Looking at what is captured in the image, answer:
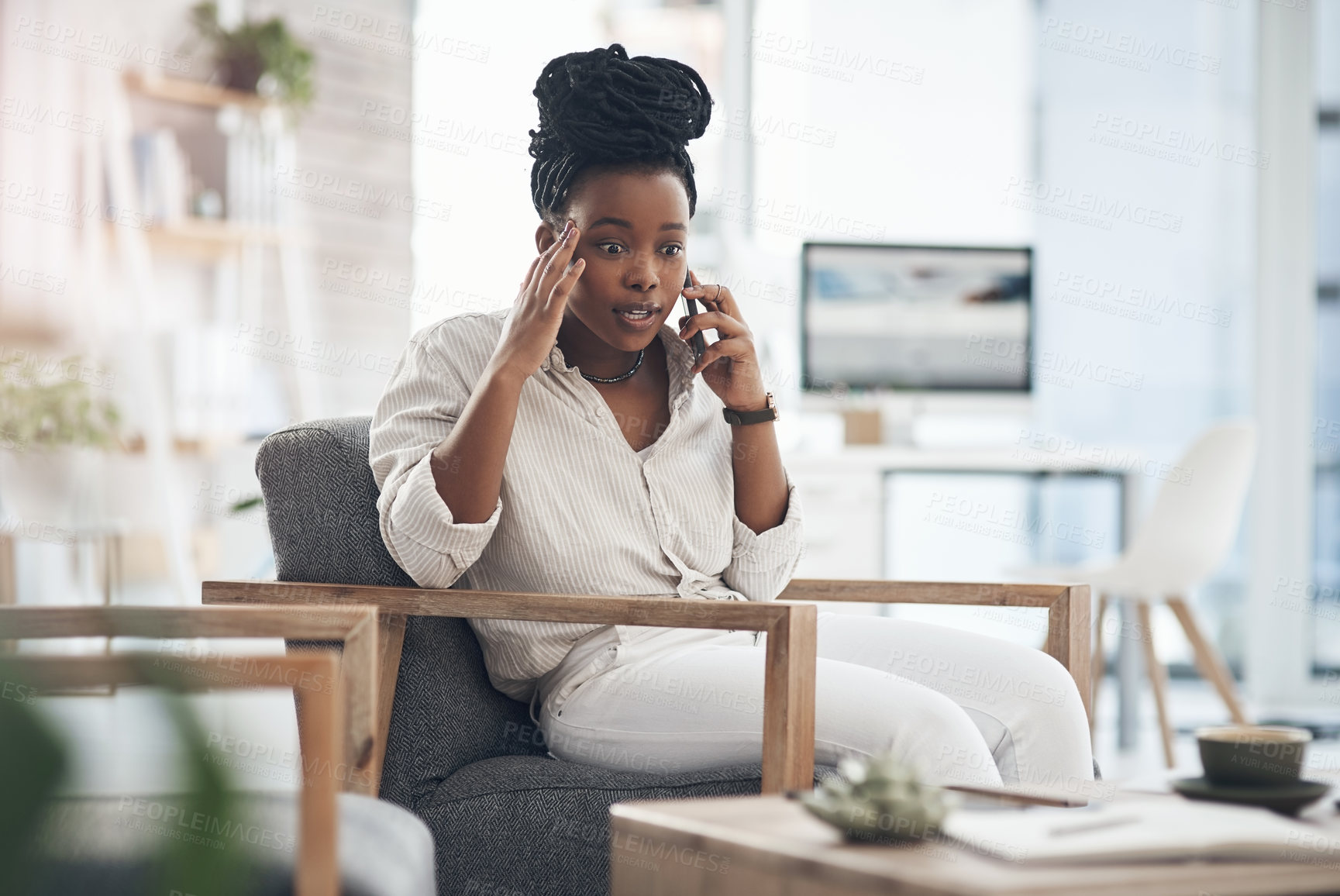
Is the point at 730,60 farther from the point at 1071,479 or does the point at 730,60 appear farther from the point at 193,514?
the point at 193,514

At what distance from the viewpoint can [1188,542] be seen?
320 centimetres

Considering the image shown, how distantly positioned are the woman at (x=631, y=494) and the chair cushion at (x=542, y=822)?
0.04 m

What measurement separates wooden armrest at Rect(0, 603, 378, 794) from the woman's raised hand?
405mm

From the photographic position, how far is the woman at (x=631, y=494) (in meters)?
1.33

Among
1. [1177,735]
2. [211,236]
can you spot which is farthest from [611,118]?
[1177,735]

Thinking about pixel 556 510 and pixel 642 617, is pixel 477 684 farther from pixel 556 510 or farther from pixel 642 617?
pixel 642 617

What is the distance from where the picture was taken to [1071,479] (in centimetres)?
446

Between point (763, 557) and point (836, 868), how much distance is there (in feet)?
2.65

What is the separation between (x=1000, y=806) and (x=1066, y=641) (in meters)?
0.59

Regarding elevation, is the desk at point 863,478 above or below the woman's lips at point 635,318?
below

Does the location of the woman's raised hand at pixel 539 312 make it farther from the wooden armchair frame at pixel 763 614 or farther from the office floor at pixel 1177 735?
the office floor at pixel 1177 735

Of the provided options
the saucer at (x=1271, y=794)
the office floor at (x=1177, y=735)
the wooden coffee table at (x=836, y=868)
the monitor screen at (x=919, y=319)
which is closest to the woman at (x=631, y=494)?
the saucer at (x=1271, y=794)

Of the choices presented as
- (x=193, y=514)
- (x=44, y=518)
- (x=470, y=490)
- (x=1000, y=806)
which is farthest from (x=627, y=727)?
(x=193, y=514)

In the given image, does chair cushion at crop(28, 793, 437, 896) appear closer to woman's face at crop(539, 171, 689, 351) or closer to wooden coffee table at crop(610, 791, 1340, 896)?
wooden coffee table at crop(610, 791, 1340, 896)
